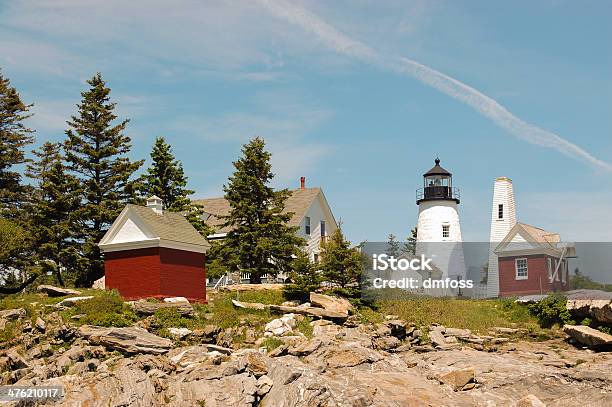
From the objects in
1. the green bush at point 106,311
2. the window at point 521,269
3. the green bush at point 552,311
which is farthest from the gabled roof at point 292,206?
the green bush at point 106,311

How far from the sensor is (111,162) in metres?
45.1

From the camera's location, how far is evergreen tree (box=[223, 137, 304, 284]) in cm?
4453

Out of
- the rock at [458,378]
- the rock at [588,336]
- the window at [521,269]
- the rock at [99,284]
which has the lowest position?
the rock at [458,378]

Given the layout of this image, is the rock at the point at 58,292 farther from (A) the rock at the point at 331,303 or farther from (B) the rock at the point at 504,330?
(B) the rock at the point at 504,330

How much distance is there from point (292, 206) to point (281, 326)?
24553 mm

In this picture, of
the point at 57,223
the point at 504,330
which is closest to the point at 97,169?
the point at 57,223

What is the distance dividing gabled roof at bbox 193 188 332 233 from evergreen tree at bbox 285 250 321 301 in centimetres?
1460

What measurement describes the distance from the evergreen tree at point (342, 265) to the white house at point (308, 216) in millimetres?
13241

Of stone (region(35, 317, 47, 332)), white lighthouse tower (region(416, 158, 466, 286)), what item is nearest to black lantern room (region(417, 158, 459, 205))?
white lighthouse tower (region(416, 158, 466, 286))

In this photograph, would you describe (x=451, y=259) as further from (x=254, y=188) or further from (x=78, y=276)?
(x=78, y=276)

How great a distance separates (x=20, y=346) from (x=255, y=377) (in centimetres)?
1030

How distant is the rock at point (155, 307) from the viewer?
107 ft

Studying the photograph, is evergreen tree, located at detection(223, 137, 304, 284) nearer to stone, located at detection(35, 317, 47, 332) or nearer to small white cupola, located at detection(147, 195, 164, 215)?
small white cupola, located at detection(147, 195, 164, 215)

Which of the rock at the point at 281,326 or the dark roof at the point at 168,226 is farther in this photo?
the dark roof at the point at 168,226
